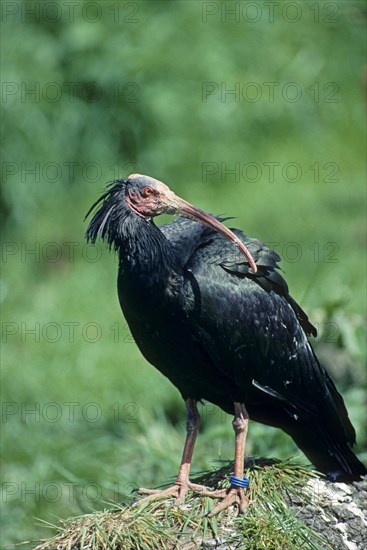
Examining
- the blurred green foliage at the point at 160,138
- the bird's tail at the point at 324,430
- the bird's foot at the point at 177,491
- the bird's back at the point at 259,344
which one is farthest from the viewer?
the blurred green foliage at the point at 160,138

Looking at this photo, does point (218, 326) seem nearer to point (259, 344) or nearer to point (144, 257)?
point (259, 344)

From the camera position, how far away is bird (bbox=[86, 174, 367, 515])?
5320 millimetres

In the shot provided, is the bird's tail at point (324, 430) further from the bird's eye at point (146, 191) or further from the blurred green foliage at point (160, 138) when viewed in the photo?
the blurred green foliage at point (160, 138)

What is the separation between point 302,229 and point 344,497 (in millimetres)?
5161

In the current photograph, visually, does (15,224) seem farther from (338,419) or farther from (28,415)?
(338,419)

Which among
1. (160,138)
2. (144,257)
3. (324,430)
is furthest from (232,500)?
(160,138)

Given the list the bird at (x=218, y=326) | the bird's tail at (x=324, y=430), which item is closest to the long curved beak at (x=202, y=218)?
the bird at (x=218, y=326)

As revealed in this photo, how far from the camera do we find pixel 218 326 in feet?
17.6

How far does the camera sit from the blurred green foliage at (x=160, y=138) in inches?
395

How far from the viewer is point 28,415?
354 inches

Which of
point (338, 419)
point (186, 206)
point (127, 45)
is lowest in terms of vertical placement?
point (338, 419)

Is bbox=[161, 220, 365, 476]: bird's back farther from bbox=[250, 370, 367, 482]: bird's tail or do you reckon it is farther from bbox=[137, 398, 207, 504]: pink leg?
bbox=[137, 398, 207, 504]: pink leg

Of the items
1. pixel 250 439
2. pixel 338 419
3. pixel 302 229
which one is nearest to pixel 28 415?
pixel 250 439

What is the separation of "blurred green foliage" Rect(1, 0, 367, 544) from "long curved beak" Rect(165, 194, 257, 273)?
413 cm
